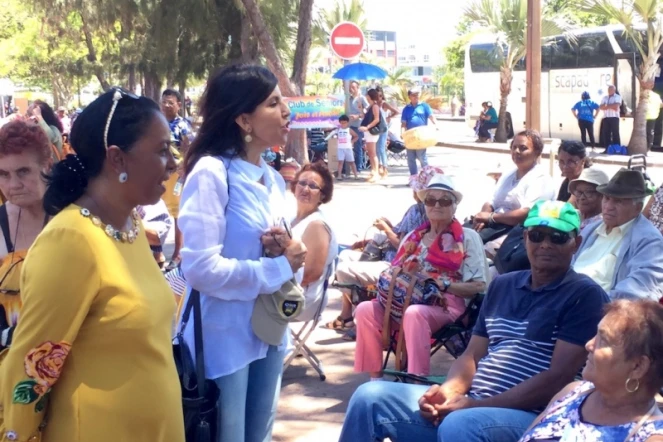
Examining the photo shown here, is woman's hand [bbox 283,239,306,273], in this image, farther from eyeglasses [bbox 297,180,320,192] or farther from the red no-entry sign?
the red no-entry sign

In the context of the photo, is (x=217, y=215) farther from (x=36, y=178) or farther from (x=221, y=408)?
(x=36, y=178)

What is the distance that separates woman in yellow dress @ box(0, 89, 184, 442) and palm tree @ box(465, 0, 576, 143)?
2530 centimetres

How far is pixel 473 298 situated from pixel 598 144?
A: 20.2m

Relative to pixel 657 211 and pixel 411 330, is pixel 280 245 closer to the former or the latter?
→ pixel 411 330

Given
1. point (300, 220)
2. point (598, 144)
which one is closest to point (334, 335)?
point (300, 220)

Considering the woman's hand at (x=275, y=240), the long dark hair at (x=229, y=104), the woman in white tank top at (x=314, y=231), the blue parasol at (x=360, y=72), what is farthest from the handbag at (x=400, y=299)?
the blue parasol at (x=360, y=72)

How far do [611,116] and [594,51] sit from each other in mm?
3407

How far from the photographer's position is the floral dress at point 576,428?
8.35 feet

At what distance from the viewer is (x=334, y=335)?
21.1 feet

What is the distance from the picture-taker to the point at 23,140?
3.01 m

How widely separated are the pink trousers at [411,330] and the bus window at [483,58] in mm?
25725

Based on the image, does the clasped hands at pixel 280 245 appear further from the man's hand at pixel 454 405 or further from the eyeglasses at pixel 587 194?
the eyeglasses at pixel 587 194

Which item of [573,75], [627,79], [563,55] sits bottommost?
[627,79]

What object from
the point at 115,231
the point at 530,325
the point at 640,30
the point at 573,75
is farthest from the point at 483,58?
the point at 115,231
